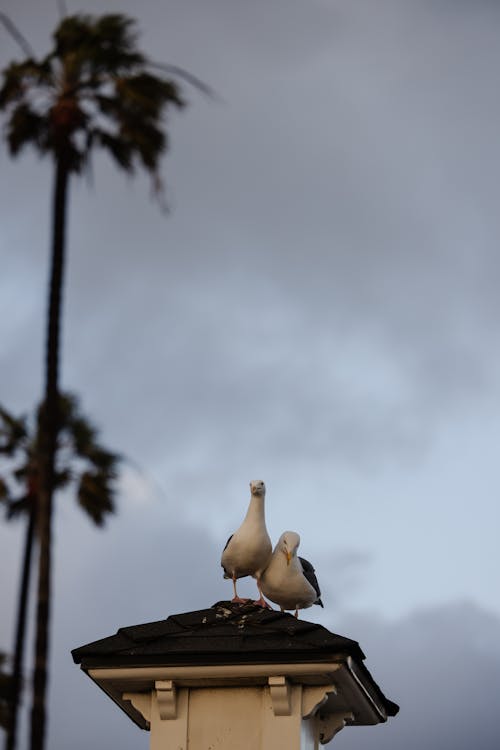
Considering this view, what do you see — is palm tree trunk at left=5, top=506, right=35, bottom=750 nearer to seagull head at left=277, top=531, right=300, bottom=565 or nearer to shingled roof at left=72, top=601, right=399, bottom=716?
shingled roof at left=72, top=601, right=399, bottom=716

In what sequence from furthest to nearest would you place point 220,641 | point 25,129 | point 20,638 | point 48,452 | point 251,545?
point 20,638 < point 25,129 < point 48,452 < point 251,545 < point 220,641

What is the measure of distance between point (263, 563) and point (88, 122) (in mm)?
5925

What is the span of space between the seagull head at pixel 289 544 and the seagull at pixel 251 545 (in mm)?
151

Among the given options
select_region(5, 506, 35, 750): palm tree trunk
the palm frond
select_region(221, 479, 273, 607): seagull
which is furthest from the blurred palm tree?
the palm frond

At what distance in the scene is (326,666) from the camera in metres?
13.1

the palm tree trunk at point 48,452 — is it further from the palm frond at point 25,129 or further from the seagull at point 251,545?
the seagull at point 251,545

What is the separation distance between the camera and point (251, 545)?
14.2 metres

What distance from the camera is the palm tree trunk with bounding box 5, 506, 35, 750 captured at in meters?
13.8

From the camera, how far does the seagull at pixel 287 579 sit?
1428 cm

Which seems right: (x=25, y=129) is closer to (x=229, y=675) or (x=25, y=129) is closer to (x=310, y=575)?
(x=310, y=575)

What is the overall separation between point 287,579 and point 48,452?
3.06 metres

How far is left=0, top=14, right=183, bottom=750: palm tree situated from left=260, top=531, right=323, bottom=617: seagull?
2680 millimetres

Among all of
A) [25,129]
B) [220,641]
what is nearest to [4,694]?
[220,641]

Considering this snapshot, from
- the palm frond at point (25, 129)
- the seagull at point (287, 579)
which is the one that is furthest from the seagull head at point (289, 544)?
the palm frond at point (25, 129)
